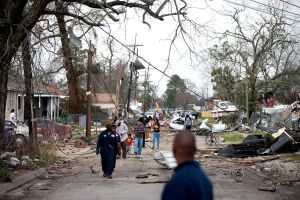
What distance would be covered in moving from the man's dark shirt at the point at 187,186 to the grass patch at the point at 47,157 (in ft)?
51.5

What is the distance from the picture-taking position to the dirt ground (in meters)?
12.8

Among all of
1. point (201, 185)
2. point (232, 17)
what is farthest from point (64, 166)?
point (232, 17)

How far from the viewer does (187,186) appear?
4340 mm

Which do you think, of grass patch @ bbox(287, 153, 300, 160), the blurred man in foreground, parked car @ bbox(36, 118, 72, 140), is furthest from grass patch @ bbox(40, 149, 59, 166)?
the blurred man in foreground

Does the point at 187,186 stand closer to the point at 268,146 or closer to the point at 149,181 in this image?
the point at 149,181

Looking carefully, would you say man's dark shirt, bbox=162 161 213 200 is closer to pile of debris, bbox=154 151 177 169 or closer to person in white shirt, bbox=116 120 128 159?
pile of debris, bbox=154 151 177 169

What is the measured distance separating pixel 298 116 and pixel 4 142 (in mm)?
20960

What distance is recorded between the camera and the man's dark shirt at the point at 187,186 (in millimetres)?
4344

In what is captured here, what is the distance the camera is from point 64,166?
20688 millimetres

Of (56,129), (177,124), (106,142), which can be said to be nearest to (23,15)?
(106,142)

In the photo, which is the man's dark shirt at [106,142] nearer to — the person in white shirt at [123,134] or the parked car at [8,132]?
the parked car at [8,132]

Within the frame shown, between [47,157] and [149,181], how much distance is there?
685cm

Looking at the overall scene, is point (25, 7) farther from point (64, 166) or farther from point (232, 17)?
point (232, 17)

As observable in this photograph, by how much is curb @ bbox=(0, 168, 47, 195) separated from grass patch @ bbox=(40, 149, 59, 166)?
1.51 metres
